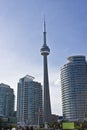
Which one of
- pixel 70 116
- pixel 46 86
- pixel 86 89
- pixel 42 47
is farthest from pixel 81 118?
pixel 42 47

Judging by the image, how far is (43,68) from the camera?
185625 mm

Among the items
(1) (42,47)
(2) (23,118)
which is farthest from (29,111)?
(1) (42,47)

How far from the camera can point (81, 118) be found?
19088 cm

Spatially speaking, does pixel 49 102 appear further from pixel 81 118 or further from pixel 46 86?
pixel 81 118

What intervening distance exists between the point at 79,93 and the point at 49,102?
28.4 m

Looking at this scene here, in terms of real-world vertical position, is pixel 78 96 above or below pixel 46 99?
above

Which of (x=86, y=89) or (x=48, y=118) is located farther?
(x=86, y=89)

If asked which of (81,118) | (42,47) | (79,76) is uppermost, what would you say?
(42,47)

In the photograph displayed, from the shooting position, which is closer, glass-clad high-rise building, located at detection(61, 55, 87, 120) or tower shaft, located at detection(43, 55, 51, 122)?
tower shaft, located at detection(43, 55, 51, 122)

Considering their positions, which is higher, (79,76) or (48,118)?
(79,76)

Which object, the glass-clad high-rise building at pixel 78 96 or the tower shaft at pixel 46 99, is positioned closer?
the tower shaft at pixel 46 99

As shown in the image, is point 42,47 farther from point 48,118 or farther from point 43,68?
point 48,118

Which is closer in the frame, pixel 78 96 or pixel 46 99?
pixel 46 99

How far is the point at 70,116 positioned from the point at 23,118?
3473 centimetres
